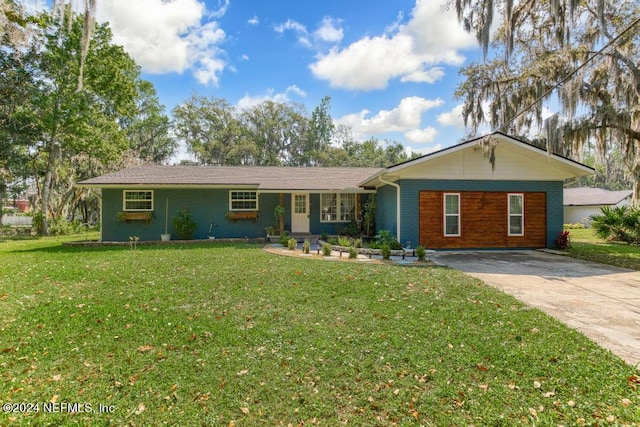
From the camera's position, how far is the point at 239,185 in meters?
12.8

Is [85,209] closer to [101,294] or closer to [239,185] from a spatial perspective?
[239,185]

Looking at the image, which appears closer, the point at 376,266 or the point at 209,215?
the point at 376,266

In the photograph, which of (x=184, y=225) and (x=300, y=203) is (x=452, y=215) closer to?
(x=300, y=203)

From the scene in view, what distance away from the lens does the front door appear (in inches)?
543

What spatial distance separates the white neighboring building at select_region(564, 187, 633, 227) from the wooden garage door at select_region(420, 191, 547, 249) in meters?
20.1

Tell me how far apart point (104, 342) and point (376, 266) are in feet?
18.3

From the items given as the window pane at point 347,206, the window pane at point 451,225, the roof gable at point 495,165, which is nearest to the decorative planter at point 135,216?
the window pane at point 347,206

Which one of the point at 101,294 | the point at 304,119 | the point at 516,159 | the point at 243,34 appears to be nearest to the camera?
the point at 101,294

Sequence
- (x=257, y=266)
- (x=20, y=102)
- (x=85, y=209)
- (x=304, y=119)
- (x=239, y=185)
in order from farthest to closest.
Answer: (x=304, y=119) < (x=85, y=209) < (x=20, y=102) < (x=239, y=185) < (x=257, y=266)

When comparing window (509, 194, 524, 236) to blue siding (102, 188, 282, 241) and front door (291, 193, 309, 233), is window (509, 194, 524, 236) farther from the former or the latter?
blue siding (102, 188, 282, 241)

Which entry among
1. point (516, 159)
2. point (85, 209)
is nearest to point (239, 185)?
point (516, 159)

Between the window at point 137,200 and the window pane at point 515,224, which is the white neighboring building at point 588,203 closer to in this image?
the window pane at point 515,224

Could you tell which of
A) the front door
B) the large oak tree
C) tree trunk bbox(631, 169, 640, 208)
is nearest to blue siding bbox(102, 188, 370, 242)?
the front door

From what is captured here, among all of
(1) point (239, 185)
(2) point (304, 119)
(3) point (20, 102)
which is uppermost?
(2) point (304, 119)
